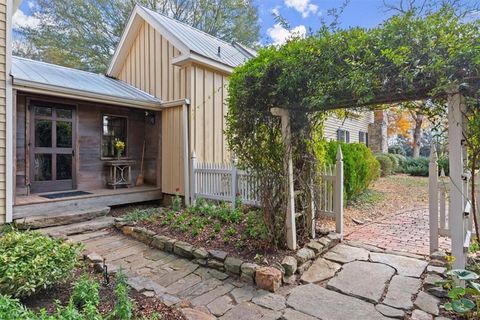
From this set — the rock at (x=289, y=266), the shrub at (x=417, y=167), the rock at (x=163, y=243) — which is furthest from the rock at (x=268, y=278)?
the shrub at (x=417, y=167)

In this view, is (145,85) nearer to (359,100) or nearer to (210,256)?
(210,256)

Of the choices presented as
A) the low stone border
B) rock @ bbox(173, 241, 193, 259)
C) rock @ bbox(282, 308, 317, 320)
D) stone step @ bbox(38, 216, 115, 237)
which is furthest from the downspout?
rock @ bbox(282, 308, 317, 320)

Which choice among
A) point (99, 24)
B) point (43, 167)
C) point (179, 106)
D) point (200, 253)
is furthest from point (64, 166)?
point (99, 24)

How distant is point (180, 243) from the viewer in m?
4.21

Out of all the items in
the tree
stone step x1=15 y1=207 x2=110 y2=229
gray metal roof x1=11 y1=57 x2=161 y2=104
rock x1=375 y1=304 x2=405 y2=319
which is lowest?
rock x1=375 y1=304 x2=405 y2=319

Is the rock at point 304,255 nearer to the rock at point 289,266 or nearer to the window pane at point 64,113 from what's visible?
the rock at point 289,266

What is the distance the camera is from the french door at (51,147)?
6.06 meters

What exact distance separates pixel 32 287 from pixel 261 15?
57.6 ft

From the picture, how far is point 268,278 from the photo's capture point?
3129 millimetres

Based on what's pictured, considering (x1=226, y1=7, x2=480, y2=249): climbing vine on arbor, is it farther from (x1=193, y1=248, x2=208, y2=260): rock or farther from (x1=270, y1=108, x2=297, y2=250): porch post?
(x1=193, y1=248, x2=208, y2=260): rock

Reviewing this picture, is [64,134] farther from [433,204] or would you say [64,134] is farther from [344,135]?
[344,135]

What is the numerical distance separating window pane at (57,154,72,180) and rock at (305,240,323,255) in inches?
226

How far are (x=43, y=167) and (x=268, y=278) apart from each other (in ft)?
18.7

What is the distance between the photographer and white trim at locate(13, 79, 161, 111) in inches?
198
